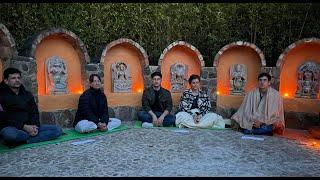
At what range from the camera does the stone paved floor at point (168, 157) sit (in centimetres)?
422

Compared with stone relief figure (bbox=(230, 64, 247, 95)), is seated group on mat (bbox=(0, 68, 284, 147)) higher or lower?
lower

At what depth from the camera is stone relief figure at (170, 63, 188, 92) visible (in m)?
8.34

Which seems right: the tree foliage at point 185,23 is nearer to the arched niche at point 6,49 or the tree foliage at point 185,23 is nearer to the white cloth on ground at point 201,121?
the arched niche at point 6,49

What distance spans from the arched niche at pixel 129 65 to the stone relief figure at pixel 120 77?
9 cm

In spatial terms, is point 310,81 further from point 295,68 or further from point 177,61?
point 177,61

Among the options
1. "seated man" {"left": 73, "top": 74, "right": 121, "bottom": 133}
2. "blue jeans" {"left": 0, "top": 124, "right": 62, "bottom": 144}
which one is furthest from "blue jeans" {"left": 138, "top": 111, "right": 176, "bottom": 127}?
"blue jeans" {"left": 0, "top": 124, "right": 62, "bottom": 144}

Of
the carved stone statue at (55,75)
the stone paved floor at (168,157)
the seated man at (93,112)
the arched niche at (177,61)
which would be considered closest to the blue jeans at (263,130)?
the stone paved floor at (168,157)

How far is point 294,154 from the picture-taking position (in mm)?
5121

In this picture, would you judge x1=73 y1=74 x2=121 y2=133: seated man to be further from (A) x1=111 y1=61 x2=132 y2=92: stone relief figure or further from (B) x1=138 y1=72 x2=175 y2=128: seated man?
(A) x1=111 y1=61 x2=132 y2=92: stone relief figure

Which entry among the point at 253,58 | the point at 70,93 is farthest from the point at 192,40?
the point at 70,93

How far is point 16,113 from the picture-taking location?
18.0 feet

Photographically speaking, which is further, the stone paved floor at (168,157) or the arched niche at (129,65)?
the arched niche at (129,65)

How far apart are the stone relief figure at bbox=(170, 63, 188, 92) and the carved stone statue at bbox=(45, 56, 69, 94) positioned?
262 centimetres

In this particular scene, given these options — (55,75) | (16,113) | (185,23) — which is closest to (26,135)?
(16,113)
